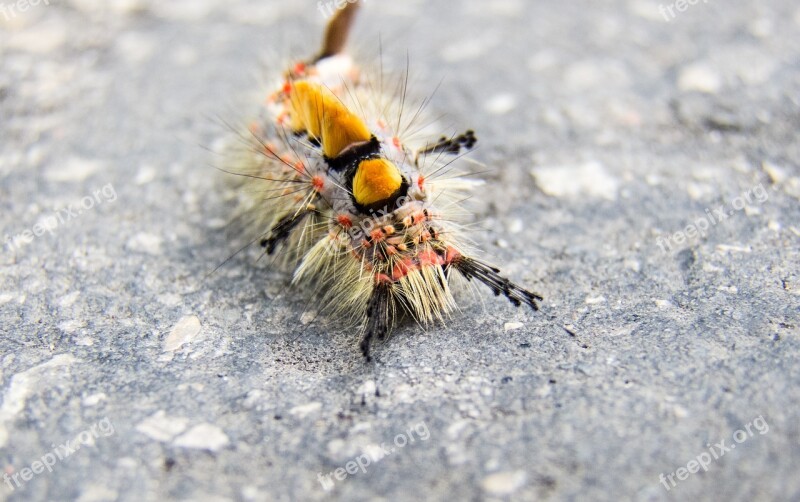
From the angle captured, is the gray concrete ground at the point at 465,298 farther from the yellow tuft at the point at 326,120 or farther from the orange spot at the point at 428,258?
the yellow tuft at the point at 326,120

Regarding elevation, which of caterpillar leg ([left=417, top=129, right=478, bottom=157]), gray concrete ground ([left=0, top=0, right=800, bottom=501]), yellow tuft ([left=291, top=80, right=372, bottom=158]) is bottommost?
gray concrete ground ([left=0, top=0, right=800, bottom=501])

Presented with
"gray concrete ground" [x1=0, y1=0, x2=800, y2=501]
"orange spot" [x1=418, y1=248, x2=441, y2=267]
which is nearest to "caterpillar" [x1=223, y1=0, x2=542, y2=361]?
"orange spot" [x1=418, y1=248, x2=441, y2=267]

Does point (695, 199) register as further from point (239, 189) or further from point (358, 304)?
point (239, 189)

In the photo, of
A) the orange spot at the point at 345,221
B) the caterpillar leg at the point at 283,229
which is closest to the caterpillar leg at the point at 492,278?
the orange spot at the point at 345,221

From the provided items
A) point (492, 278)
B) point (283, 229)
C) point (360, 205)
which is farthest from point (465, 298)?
point (283, 229)

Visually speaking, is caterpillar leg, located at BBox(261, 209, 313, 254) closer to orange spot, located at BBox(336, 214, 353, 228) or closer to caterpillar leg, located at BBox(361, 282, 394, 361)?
orange spot, located at BBox(336, 214, 353, 228)

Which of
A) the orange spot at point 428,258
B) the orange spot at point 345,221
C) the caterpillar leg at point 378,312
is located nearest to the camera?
the caterpillar leg at point 378,312

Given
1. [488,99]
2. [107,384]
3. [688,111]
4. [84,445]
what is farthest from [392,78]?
[84,445]

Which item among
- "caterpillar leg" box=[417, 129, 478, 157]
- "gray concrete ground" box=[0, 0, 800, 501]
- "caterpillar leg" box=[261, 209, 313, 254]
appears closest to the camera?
"gray concrete ground" box=[0, 0, 800, 501]
